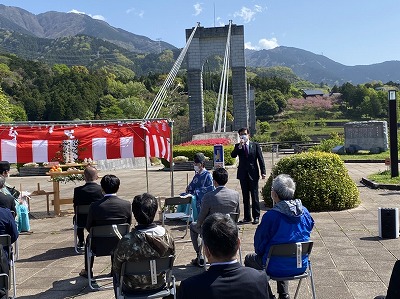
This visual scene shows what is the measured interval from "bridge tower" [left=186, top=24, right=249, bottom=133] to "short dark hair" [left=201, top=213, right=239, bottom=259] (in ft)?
136

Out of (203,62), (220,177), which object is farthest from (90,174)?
(203,62)

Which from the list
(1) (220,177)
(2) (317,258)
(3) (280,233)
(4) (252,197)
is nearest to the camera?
(3) (280,233)

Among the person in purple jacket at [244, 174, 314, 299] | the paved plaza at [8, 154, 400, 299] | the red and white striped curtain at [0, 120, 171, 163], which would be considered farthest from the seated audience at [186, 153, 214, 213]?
the person in purple jacket at [244, 174, 314, 299]

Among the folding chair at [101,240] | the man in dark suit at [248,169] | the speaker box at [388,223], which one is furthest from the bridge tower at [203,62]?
the folding chair at [101,240]

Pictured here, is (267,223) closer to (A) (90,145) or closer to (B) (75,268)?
(B) (75,268)

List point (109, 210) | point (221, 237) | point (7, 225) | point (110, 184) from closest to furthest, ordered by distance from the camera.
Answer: point (221, 237)
point (7, 225)
point (109, 210)
point (110, 184)

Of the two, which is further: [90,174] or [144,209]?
[90,174]

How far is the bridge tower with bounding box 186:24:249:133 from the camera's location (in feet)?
146

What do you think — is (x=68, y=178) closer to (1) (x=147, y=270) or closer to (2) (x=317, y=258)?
(2) (x=317, y=258)

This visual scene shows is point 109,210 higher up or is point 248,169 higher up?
point 248,169

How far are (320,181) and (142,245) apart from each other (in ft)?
21.4

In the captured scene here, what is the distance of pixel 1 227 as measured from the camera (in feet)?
16.5

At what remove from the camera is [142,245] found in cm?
412

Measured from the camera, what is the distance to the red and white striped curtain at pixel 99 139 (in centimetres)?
1059
